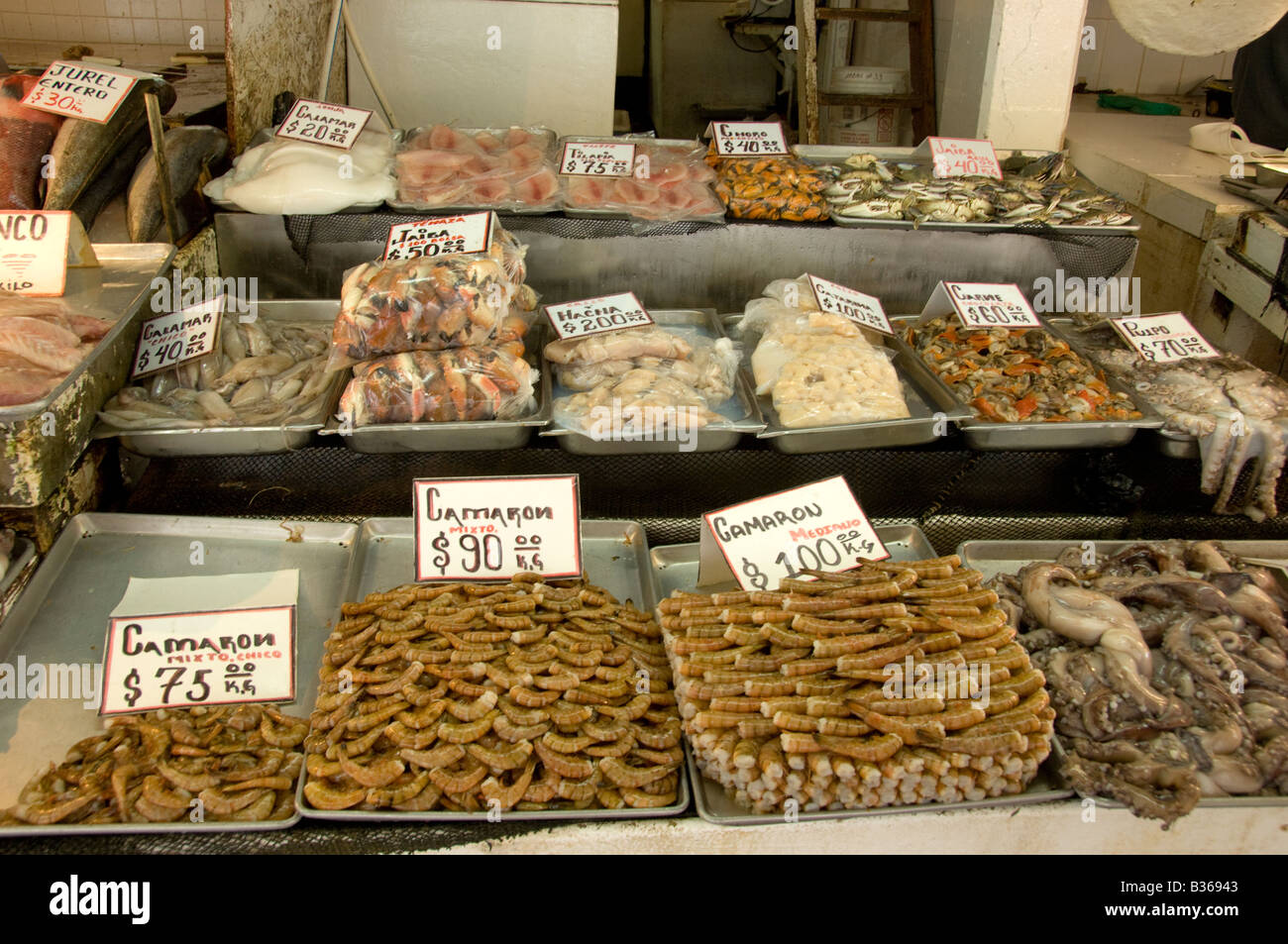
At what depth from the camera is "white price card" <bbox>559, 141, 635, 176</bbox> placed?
10.6ft

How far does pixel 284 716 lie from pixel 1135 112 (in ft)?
22.8

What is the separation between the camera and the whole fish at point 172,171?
8.65ft

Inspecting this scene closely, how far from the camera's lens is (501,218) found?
115 inches

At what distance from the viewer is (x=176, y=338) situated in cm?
238

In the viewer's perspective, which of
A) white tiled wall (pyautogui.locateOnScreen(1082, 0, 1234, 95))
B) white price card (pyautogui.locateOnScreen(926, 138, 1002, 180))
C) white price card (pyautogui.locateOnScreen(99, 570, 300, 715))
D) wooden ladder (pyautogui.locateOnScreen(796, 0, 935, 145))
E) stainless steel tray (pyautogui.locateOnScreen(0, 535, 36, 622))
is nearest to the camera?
white price card (pyautogui.locateOnScreen(99, 570, 300, 715))

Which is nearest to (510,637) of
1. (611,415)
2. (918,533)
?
(611,415)

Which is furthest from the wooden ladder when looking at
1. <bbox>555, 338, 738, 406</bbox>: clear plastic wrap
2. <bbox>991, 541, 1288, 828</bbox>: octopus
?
<bbox>991, 541, 1288, 828</bbox>: octopus

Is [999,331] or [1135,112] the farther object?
[1135,112]

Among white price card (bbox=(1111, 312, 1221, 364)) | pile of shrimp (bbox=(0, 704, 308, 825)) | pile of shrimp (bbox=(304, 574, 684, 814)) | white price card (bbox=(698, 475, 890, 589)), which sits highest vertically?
white price card (bbox=(1111, 312, 1221, 364))

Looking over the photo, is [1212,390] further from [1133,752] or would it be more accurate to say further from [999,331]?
[1133,752]

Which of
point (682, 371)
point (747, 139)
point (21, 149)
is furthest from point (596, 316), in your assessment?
point (21, 149)

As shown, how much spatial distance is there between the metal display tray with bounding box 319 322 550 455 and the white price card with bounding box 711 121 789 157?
1.90m

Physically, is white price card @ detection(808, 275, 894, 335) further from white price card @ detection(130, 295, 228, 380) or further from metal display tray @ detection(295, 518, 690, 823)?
white price card @ detection(130, 295, 228, 380)

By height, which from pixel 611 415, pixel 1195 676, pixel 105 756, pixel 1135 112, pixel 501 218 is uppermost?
pixel 1135 112
